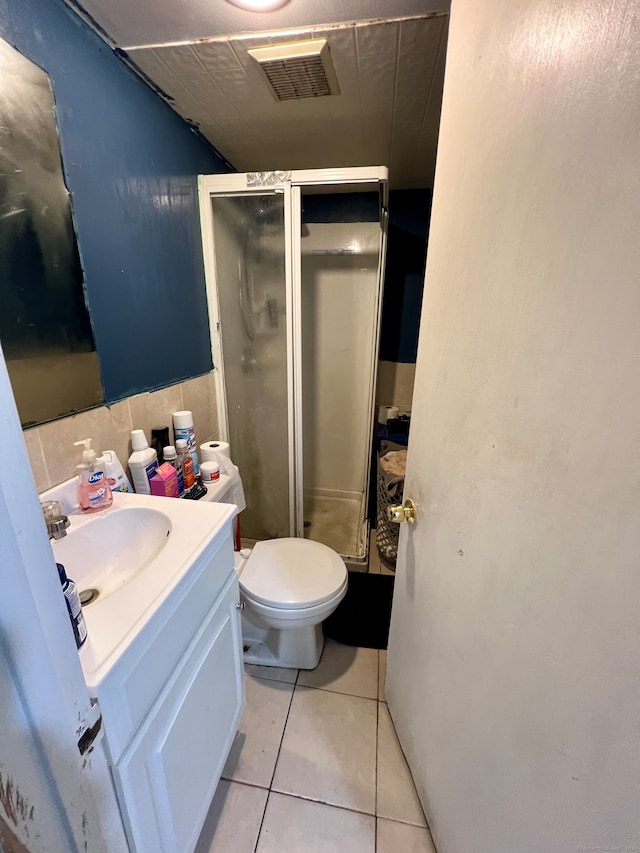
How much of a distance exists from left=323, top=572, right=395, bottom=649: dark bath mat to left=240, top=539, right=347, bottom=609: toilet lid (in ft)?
0.83

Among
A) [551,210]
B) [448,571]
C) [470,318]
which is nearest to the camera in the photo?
[551,210]

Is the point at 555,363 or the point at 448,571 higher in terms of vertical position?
the point at 555,363

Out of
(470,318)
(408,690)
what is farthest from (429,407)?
(408,690)

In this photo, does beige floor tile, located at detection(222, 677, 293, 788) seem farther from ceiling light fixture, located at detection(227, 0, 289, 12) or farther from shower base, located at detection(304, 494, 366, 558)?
ceiling light fixture, located at detection(227, 0, 289, 12)

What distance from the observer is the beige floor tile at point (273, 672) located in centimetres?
138

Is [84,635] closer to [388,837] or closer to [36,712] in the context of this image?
[36,712]

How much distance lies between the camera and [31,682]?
12.5 inches

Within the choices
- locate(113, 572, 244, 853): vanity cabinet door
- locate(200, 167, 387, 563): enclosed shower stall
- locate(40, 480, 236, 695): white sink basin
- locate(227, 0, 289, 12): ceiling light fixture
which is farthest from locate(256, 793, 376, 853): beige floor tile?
locate(227, 0, 289, 12): ceiling light fixture

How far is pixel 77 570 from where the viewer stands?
791mm

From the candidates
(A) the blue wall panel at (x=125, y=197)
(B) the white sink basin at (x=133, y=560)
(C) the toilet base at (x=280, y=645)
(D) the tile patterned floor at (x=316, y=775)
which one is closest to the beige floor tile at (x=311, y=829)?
(D) the tile patterned floor at (x=316, y=775)

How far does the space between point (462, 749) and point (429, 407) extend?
2.47ft

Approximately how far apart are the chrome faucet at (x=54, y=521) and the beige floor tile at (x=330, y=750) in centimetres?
102

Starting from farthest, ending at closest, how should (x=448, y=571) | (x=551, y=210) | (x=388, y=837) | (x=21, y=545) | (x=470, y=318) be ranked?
(x=388, y=837) < (x=448, y=571) < (x=470, y=318) < (x=551, y=210) < (x=21, y=545)

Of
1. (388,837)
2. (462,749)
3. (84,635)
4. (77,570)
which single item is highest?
(84,635)
